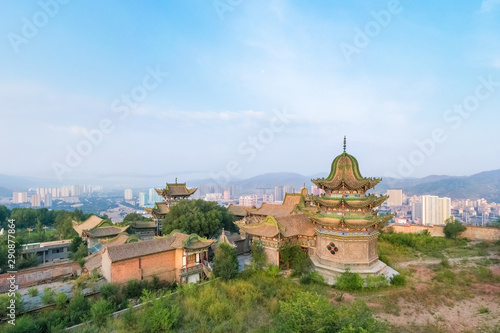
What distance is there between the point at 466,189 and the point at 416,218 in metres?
37.3

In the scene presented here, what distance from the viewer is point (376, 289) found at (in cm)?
1295

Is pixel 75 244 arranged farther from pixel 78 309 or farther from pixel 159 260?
pixel 78 309

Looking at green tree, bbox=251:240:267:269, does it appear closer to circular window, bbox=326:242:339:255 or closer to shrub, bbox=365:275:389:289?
circular window, bbox=326:242:339:255

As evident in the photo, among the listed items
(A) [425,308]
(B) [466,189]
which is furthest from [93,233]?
(B) [466,189]

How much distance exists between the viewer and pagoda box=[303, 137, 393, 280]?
14.0m

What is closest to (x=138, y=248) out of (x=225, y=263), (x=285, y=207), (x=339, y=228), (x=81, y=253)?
(x=225, y=263)

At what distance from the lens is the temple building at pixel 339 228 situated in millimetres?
14023

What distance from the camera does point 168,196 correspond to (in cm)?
2662

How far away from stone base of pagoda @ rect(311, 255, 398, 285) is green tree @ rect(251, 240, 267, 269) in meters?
3.09

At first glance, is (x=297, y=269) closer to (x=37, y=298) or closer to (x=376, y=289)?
(x=376, y=289)

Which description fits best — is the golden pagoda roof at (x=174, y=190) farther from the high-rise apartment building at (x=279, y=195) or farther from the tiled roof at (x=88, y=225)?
the high-rise apartment building at (x=279, y=195)

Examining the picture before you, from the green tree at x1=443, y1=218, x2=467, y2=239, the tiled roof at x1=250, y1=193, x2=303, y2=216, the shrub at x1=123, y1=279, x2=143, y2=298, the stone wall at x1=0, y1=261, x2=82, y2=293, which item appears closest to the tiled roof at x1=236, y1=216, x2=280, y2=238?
the tiled roof at x1=250, y1=193, x2=303, y2=216

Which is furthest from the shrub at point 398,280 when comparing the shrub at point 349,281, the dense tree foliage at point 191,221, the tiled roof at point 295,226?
the dense tree foliage at point 191,221

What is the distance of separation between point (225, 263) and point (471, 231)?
25449 millimetres
